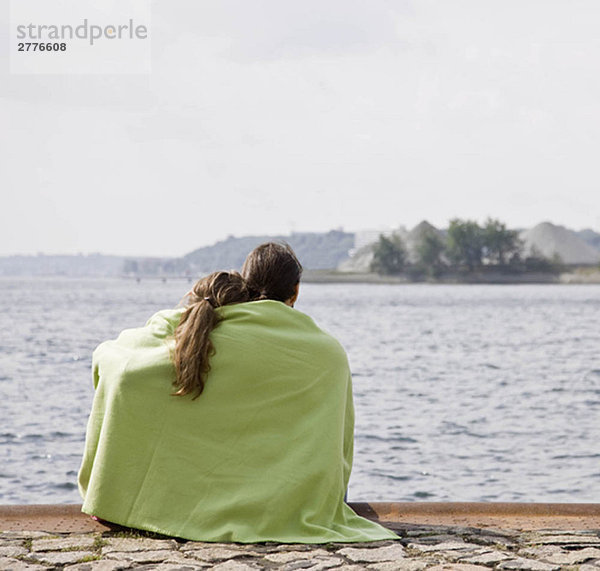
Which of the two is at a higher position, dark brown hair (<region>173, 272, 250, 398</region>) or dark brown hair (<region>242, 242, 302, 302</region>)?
dark brown hair (<region>242, 242, 302, 302</region>)

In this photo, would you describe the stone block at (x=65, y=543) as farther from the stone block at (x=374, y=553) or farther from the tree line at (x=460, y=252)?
the tree line at (x=460, y=252)

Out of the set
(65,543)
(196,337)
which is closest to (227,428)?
(196,337)

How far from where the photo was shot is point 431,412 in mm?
17141

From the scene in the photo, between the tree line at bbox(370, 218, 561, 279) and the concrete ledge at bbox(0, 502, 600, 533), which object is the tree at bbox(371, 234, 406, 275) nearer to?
the tree line at bbox(370, 218, 561, 279)

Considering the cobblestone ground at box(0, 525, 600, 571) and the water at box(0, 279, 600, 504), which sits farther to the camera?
the water at box(0, 279, 600, 504)

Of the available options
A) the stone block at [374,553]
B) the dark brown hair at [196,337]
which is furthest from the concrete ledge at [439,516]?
the dark brown hair at [196,337]

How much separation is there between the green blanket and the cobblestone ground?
0.15 meters

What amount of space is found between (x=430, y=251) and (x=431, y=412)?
8996cm

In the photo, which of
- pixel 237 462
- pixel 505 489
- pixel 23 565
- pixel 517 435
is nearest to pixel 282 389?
pixel 237 462

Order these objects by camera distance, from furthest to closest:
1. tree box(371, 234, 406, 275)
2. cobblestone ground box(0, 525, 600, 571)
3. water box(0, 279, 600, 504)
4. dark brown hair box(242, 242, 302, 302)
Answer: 1. tree box(371, 234, 406, 275)
2. water box(0, 279, 600, 504)
3. dark brown hair box(242, 242, 302, 302)
4. cobblestone ground box(0, 525, 600, 571)

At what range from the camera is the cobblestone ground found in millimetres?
3471

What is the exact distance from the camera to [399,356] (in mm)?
29609

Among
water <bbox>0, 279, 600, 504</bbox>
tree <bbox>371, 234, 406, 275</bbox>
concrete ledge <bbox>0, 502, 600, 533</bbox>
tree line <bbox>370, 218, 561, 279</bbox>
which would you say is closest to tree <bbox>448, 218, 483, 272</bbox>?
tree line <bbox>370, 218, 561, 279</bbox>

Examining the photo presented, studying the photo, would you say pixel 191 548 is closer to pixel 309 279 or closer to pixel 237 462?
pixel 237 462
